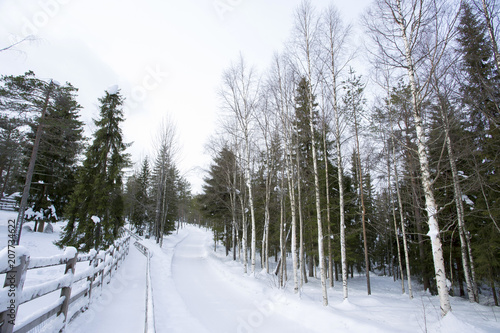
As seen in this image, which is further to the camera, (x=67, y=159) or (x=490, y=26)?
(x=67, y=159)

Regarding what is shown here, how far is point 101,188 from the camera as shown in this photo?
56.0ft

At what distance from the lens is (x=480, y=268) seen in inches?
506

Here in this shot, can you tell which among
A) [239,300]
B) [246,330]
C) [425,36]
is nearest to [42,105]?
[239,300]

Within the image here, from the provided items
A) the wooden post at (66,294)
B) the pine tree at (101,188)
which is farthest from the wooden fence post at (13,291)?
the pine tree at (101,188)

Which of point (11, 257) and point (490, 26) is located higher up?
point (490, 26)

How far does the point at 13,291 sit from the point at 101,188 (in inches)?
654

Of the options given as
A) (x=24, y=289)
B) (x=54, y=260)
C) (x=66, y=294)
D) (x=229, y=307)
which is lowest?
(x=229, y=307)

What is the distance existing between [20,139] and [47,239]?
378 inches

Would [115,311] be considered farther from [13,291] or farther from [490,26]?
[490,26]

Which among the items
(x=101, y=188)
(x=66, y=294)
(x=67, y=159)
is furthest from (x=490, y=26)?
(x=67, y=159)

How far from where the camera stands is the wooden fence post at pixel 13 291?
2379mm

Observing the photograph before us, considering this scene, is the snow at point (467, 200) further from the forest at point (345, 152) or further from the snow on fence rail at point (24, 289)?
the snow on fence rail at point (24, 289)

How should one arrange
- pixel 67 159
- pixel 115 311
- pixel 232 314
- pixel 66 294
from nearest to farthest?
pixel 66 294 < pixel 115 311 < pixel 232 314 < pixel 67 159

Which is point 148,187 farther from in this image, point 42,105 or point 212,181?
point 42,105
